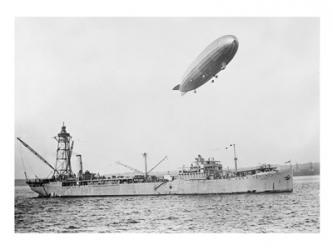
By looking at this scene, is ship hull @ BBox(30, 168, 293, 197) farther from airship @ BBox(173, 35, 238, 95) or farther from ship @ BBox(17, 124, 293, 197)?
airship @ BBox(173, 35, 238, 95)

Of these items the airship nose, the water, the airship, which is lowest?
the water

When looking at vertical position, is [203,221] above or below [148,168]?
below

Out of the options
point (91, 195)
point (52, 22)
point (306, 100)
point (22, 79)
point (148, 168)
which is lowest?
point (91, 195)

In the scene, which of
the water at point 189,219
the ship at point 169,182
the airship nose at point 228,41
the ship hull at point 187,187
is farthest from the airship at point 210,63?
the ship hull at point 187,187

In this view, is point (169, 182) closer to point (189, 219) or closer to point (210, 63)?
point (189, 219)

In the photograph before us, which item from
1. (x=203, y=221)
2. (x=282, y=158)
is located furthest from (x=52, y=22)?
(x=282, y=158)

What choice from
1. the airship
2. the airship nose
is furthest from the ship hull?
the airship nose

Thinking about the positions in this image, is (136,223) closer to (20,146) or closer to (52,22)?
(20,146)

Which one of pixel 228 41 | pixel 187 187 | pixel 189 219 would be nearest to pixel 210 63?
pixel 228 41
